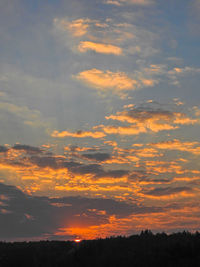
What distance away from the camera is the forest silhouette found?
37.0m

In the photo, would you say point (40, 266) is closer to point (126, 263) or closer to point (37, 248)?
point (37, 248)

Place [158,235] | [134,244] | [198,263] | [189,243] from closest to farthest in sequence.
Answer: [198,263] → [189,243] → [134,244] → [158,235]

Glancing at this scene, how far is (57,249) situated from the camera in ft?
183

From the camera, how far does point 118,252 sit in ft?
145

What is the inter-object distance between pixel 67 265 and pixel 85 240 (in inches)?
420

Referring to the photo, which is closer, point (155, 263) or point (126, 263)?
point (155, 263)

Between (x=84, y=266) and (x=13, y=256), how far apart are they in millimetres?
17898

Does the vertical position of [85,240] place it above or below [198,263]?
above

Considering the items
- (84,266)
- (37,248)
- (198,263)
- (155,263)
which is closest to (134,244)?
(84,266)

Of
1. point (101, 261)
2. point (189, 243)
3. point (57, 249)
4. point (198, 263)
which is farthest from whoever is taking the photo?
point (57, 249)

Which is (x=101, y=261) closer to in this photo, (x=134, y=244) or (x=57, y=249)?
(x=134, y=244)

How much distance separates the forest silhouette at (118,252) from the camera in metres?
37.0

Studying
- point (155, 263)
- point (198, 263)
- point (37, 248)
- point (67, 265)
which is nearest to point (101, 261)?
point (67, 265)

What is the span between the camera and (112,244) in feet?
163
